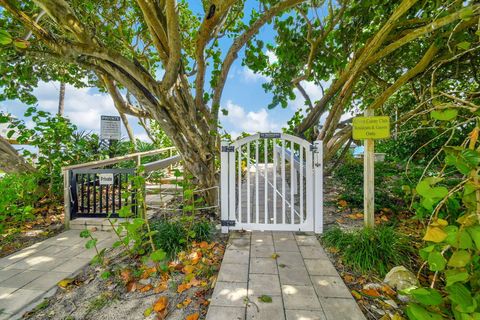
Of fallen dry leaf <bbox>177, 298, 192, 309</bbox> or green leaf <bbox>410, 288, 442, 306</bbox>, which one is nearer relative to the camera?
green leaf <bbox>410, 288, 442, 306</bbox>

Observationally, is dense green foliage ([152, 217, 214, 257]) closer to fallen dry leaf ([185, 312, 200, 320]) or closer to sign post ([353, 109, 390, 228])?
fallen dry leaf ([185, 312, 200, 320])

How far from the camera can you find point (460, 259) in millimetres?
1189

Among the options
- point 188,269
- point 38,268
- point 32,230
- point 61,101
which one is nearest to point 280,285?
point 188,269

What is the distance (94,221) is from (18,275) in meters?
1.36

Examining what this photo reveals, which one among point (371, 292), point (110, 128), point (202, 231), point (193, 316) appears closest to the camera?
point (193, 316)

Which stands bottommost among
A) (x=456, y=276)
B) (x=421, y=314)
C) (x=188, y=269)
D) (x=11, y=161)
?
(x=188, y=269)

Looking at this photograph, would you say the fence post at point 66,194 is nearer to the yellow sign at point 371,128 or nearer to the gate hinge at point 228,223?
the gate hinge at point 228,223

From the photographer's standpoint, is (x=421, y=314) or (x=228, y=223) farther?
(x=228, y=223)

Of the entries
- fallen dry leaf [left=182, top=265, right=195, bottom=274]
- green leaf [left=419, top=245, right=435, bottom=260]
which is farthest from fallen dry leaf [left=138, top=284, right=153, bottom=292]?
green leaf [left=419, top=245, right=435, bottom=260]

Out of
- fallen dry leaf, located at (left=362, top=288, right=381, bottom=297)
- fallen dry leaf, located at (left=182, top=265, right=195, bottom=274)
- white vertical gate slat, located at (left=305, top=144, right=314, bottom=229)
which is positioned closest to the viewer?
fallen dry leaf, located at (left=362, top=288, right=381, bottom=297)

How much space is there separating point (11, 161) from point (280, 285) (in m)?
5.55

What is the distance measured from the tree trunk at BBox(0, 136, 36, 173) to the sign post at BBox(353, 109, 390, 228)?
5947 mm

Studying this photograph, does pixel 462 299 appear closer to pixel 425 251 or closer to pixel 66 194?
pixel 425 251

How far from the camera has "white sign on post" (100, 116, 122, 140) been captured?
525 centimetres
